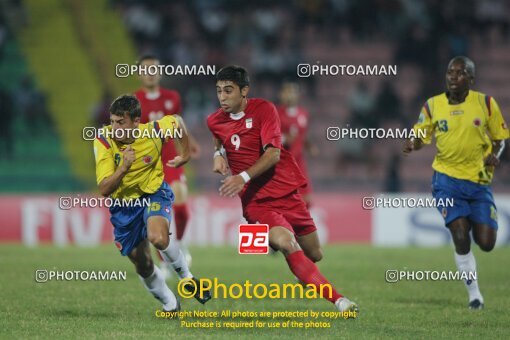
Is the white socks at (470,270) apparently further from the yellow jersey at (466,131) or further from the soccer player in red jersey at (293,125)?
the soccer player in red jersey at (293,125)

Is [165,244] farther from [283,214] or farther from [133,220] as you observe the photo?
[283,214]

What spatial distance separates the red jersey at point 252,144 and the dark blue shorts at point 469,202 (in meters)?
1.78

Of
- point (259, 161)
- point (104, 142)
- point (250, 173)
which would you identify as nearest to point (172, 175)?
point (104, 142)

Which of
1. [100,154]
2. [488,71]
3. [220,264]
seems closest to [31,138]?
[220,264]

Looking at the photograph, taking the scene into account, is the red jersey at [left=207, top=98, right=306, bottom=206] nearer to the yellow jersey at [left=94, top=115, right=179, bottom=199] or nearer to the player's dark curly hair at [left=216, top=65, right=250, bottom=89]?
the player's dark curly hair at [left=216, top=65, right=250, bottom=89]

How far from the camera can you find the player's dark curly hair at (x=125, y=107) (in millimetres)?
7688

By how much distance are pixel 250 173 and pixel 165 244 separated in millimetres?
966

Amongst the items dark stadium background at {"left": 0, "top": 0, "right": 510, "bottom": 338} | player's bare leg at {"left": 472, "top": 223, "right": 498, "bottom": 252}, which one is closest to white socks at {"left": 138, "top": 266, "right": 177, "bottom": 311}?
player's bare leg at {"left": 472, "top": 223, "right": 498, "bottom": 252}

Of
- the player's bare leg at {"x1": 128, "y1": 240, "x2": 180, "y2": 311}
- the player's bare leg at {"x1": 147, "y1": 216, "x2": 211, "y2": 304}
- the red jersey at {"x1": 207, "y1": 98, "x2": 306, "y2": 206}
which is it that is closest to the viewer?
the player's bare leg at {"x1": 147, "y1": 216, "x2": 211, "y2": 304}

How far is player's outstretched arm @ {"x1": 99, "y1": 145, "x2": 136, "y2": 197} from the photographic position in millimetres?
7523

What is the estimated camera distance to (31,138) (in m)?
20.7

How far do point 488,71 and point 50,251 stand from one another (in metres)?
11.3

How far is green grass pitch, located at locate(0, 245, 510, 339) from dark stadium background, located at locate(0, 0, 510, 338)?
5059mm

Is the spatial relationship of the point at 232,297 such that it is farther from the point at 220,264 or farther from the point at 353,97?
the point at 353,97
